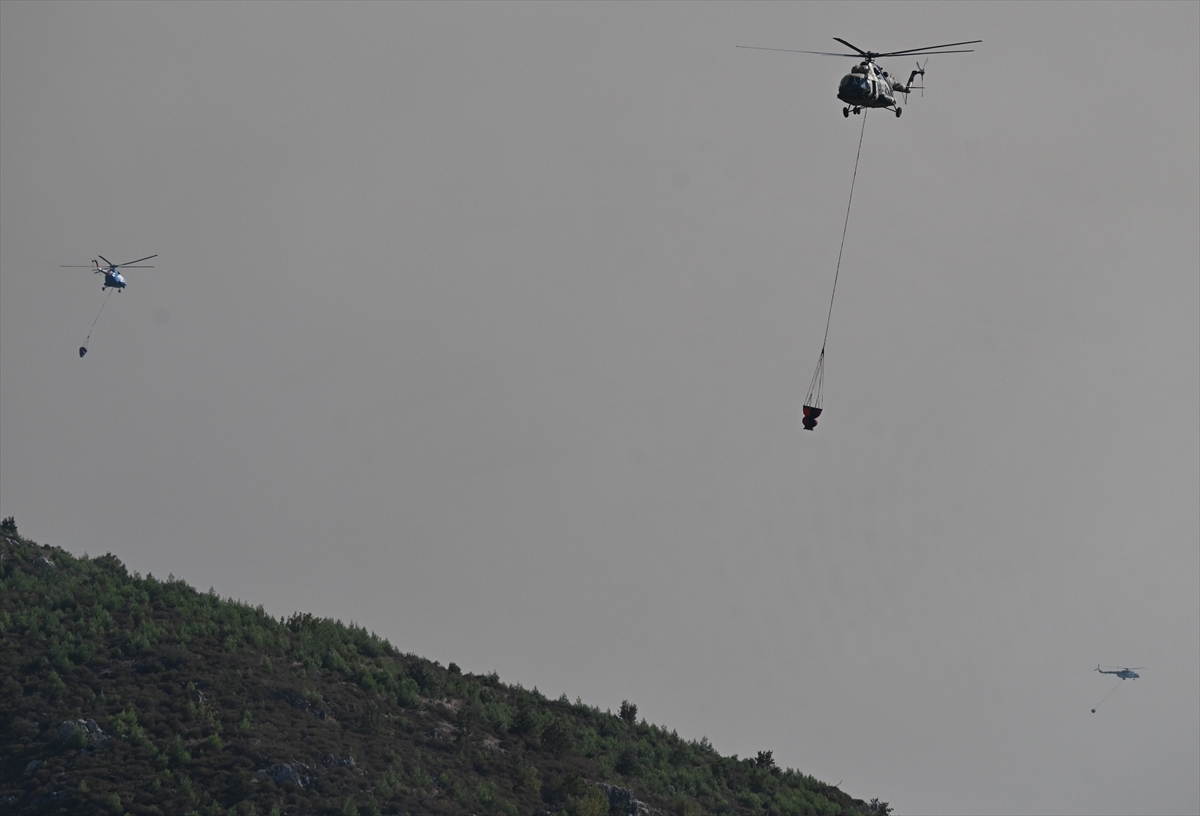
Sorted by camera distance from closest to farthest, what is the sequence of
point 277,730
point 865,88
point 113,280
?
point 277,730
point 865,88
point 113,280

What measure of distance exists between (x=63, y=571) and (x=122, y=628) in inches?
447

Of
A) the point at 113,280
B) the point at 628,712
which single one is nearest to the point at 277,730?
the point at 628,712

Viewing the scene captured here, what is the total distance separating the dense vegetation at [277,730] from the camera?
45.1m

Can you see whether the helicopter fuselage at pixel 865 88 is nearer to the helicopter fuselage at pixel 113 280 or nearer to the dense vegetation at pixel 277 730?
the dense vegetation at pixel 277 730

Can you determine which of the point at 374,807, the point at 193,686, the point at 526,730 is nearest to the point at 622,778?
the point at 526,730

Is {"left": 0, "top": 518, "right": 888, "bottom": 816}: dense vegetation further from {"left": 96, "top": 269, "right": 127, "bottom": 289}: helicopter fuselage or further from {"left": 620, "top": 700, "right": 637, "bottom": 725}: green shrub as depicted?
{"left": 96, "top": 269, "right": 127, "bottom": 289}: helicopter fuselage

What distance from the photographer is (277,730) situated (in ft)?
160

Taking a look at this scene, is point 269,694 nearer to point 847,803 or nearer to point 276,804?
point 276,804

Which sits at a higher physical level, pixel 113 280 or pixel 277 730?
pixel 113 280

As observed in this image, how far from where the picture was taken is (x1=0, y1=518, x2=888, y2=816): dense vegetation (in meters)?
45.1

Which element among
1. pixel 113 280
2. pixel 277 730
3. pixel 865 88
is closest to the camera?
pixel 277 730

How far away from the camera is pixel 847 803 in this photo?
2427 inches

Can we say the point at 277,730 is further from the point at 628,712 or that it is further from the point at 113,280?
the point at 113,280

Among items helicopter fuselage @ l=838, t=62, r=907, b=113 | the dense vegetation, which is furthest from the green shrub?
helicopter fuselage @ l=838, t=62, r=907, b=113
